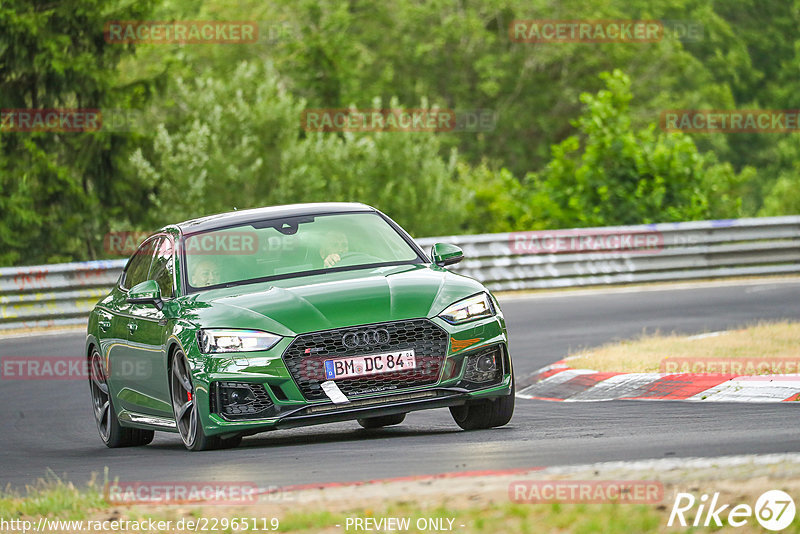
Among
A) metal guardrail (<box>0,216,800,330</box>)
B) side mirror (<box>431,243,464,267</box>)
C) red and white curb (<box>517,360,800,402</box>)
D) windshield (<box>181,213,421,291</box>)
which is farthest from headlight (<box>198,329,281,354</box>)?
metal guardrail (<box>0,216,800,330</box>)

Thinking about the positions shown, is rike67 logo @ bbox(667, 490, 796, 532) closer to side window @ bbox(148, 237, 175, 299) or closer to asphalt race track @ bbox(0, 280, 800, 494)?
asphalt race track @ bbox(0, 280, 800, 494)

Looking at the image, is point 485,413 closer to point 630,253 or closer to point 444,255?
point 444,255

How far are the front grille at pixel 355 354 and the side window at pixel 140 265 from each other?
2.49 meters

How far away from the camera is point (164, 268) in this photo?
10.2 metres

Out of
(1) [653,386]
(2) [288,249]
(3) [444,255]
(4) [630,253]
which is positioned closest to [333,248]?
(2) [288,249]

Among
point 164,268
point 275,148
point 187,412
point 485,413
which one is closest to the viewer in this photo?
point 187,412

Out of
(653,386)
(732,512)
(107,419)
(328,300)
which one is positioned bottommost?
(653,386)

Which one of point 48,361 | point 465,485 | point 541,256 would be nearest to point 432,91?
point 541,256

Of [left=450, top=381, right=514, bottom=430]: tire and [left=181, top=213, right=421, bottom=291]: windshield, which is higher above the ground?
[left=181, top=213, right=421, bottom=291]: windshield

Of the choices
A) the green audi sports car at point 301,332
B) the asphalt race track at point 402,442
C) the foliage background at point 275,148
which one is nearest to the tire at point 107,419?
the asphalt race track at point 402,442

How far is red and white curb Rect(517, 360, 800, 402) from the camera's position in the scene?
1018 cm

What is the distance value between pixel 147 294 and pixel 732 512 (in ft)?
17.0

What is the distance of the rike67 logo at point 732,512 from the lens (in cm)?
520

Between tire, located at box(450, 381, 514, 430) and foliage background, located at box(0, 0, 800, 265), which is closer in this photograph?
tire, located at box(450, 381, 514, 430)
